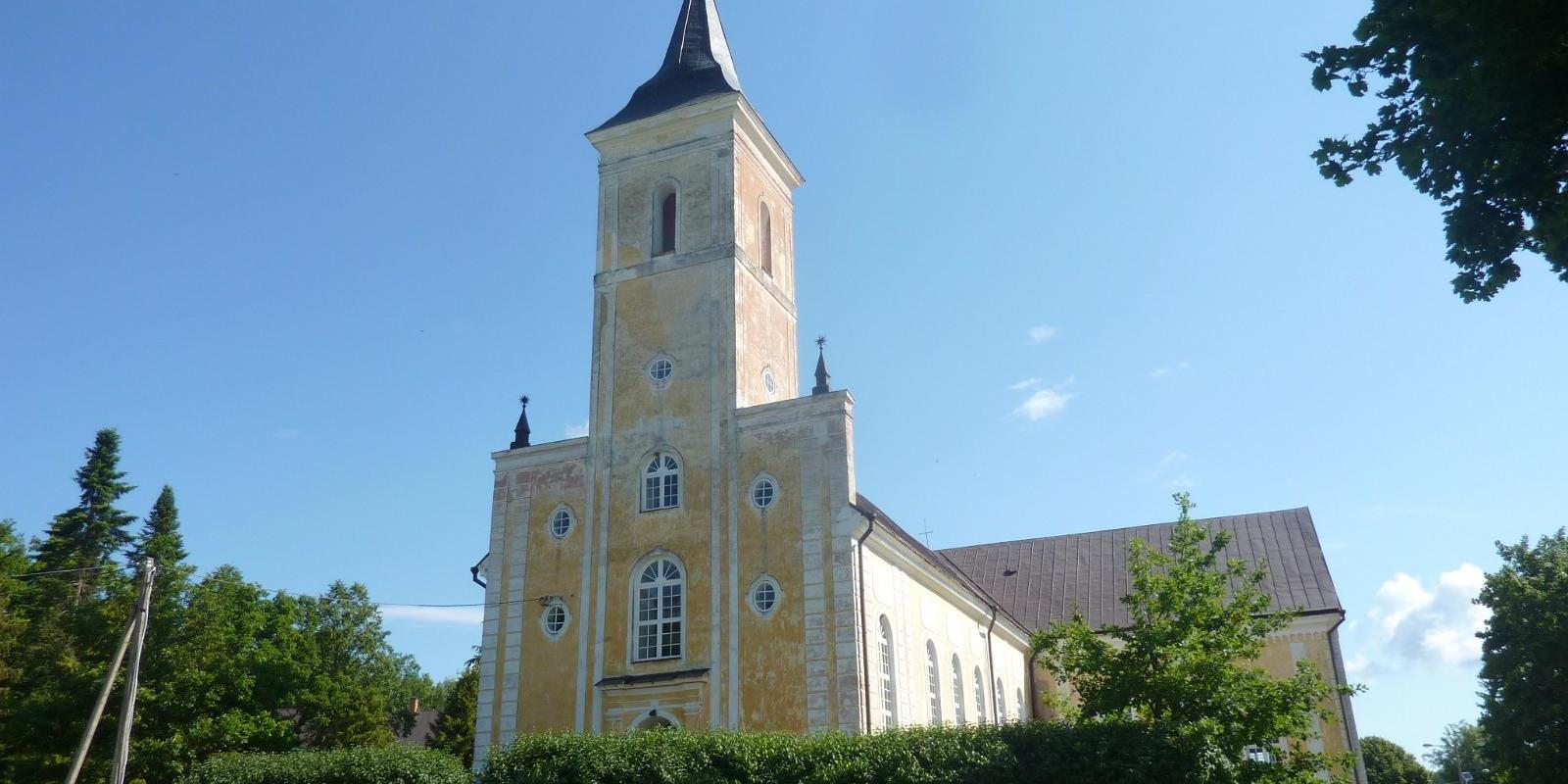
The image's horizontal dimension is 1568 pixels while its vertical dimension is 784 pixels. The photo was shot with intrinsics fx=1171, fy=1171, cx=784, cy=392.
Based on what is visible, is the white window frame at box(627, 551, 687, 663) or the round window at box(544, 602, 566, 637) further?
the round window at box(544, 602, 566, 637)

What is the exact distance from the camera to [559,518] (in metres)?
28.3

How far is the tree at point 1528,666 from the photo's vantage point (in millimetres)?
29047

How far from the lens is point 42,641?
127ft

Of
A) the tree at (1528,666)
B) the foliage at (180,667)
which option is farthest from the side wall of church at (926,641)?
the foliage at (180,667)

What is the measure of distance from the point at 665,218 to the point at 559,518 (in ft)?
28.4

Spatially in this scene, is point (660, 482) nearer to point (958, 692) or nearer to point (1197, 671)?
point (958, 692)

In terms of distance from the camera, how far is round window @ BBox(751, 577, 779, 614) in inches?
1000

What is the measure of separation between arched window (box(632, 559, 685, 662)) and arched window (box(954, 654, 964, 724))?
941 cm

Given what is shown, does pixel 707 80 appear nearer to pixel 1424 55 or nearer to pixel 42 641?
pixel 1424 55

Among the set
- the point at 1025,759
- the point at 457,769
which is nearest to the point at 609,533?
the point at 457,769

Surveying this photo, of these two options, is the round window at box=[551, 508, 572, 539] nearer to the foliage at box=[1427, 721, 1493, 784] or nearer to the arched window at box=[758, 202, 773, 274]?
the arched window at box=[758, 202, 773, 274]

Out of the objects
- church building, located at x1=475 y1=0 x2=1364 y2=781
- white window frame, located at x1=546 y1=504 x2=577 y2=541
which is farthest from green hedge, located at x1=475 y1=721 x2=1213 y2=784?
white window frame, located at x1=546 y1=504 x2=577 y2=541

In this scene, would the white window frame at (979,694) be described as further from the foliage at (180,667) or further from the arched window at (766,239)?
the foliage at (180,667)

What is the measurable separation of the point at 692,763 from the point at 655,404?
1067 cm
